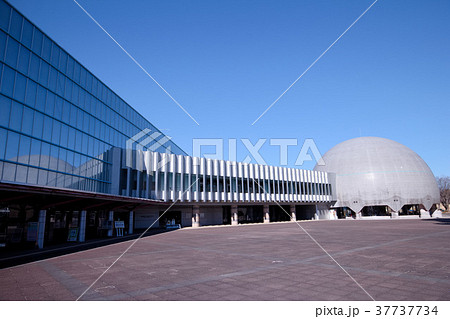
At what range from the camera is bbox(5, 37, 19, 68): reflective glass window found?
24.0m

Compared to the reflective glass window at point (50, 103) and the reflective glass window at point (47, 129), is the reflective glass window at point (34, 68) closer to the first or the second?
the reflective glass window at point (50, 103)

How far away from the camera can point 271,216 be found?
67.6m

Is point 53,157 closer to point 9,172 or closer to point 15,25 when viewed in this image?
point 9,172

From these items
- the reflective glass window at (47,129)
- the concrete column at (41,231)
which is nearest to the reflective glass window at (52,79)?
the reflective glass window at (47,129)

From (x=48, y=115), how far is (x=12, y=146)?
17.5 feet

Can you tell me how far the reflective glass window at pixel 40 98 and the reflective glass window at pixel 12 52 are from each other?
10.4ft

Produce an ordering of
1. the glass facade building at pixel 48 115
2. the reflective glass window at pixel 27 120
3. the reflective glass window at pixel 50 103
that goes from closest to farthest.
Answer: the glass facade building at pixel 48 115 → the reflective glass window at pixel 27 120 → the reflective glass window at pixel 50 103

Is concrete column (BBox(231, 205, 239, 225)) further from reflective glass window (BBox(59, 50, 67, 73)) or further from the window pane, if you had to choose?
the window pane

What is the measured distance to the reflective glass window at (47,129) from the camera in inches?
1109

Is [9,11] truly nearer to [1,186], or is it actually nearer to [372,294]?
[1,186]

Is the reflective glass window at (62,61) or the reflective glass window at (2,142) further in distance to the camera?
the reflective glass window at (62,61)

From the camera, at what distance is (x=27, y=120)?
26.0 meters

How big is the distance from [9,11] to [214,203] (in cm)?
3572
